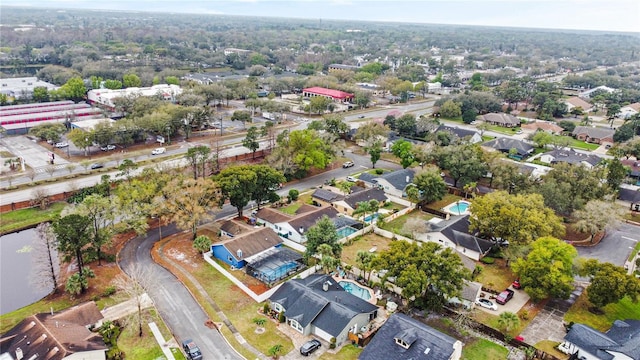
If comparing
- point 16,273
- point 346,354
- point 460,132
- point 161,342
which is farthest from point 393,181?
point 16,273

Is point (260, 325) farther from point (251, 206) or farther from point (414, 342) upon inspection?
point (251, 206)

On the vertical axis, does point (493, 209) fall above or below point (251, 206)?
above

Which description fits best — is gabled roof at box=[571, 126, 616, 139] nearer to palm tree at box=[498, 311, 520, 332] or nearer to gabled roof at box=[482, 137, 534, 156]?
gabled roof at box=[482, 137, 534, 156]

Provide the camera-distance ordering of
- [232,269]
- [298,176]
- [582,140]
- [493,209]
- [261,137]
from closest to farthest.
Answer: [232,269] < [493,209] < [298,176] < [261,137] < [582,140]

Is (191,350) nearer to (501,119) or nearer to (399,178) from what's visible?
(399,178)

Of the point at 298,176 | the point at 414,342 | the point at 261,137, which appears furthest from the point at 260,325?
the point at 261,137

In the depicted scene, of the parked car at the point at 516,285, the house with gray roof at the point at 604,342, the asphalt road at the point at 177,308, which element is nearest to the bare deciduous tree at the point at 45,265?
the asphalt road at the point at 177,308
